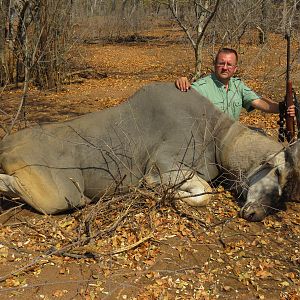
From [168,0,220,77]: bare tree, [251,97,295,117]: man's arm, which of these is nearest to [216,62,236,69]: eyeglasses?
[251,97,295,117]: man's arm

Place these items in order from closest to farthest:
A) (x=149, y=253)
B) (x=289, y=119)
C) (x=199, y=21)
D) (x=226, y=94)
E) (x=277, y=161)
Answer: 1. (x=149, y=253)
2. (x=277, y=161)
3. (x=289, y=119)
4. (x=226, y=94)
5. (x=199, y=21)

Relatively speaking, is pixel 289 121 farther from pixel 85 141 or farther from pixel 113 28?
pixel 113 28

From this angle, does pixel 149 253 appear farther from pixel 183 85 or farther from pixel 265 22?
pixel 265 22

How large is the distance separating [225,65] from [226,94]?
1.15 ft

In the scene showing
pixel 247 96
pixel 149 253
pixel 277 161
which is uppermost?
pixel 247 96

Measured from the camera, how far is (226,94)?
18.3 ft

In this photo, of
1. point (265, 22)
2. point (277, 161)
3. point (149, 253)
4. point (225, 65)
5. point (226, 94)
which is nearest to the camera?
point (149, 253)

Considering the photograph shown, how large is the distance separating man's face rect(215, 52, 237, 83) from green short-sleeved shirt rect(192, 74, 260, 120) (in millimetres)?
92

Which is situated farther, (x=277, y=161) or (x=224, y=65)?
(x=224, y=65)

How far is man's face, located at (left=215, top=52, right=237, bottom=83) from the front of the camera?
546 cm

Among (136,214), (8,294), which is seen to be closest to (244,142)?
(136,214)

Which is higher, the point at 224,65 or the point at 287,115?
the point at 224,65

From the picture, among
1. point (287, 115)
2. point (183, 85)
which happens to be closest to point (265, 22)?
point (287, 115)

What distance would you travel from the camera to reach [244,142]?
16.2 feet
